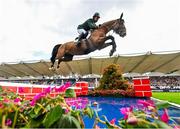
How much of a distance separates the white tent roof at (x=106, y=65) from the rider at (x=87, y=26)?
6679mm

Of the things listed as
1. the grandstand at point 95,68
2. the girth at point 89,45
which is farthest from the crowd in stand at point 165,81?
the girth at point 89,45

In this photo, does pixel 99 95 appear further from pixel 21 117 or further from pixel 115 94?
pixel 21 117

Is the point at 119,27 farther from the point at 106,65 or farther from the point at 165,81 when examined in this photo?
the point at 165,81

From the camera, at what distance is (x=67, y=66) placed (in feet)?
55.3

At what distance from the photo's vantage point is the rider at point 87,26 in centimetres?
723

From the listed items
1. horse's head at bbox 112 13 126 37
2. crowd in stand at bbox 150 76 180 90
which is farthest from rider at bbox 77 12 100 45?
crowd in stand at bbox 150 76 180 90

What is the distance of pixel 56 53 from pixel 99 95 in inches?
95.1

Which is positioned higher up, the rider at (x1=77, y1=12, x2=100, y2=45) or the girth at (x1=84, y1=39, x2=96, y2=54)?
the rider at (x1=77, y1=12, x2=100, y2=45)

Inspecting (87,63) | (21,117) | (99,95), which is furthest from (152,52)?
(21,117)

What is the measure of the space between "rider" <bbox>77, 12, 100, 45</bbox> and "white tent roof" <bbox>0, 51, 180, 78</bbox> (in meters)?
6.68

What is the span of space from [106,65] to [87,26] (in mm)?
9953

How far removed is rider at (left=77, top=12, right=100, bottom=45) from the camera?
23.7 ft

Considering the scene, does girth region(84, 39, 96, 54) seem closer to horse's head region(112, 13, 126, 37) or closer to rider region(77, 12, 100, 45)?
rider region(77, 12, 100, 45)

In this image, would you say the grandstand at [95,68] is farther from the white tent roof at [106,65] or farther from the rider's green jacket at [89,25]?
the rider's green jacket at [89,25]
